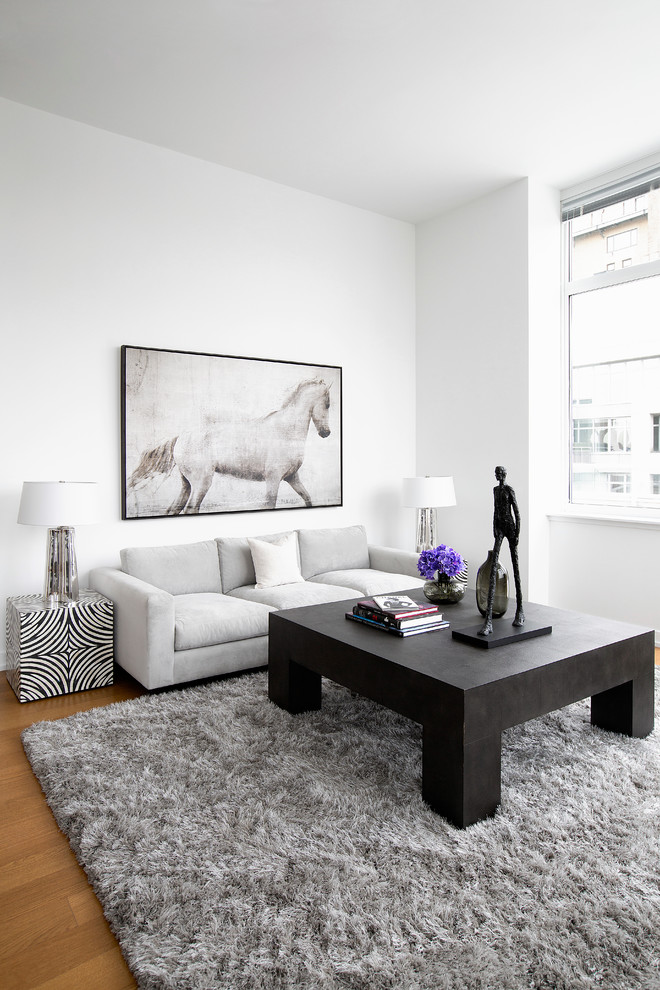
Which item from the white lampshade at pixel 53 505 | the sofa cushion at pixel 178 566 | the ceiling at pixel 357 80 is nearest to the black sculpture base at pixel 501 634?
the sofa cushion at pixel 178 566

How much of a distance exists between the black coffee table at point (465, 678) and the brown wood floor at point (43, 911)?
41.7 inches

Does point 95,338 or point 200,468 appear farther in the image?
point 200,468

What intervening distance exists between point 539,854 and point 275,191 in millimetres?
4407

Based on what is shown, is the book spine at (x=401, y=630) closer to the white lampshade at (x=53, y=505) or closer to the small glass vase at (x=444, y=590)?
the small glass vase at (x=444, y=590)

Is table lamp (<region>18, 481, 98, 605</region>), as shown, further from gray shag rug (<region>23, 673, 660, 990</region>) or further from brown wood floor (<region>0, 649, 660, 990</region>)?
brown wood floor (<region>0, 649, 660, 990</region>)

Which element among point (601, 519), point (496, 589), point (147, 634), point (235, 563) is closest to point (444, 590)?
point (496, 589)

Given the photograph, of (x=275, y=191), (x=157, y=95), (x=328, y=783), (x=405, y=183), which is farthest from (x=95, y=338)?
(x=328, y=783)

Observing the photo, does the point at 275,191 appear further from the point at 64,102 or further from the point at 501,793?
the point at 501,793

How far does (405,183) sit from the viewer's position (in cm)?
473

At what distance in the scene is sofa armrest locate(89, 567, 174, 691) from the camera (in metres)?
3.16

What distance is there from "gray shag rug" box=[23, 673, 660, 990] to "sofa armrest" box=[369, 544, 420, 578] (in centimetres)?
183

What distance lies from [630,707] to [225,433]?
2.93m

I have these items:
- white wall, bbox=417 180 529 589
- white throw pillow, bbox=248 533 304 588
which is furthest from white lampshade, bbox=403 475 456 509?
white throw pillow, bbox=248 533 304 588

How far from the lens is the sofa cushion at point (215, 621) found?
330 cm
